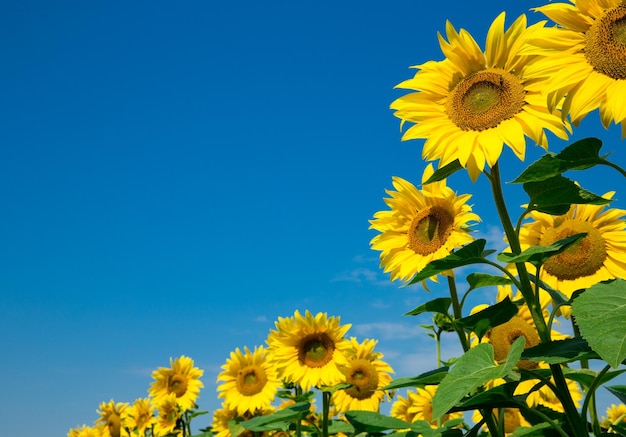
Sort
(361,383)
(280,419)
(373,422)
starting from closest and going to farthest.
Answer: (373,422) < (280,419) < (361,383)

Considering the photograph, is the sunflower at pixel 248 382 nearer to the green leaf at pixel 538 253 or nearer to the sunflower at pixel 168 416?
the sunflower at pixel 168 416

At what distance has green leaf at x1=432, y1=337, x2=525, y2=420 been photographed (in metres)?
2.47

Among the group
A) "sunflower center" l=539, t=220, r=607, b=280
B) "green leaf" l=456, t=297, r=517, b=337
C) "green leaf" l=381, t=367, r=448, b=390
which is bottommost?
"green leaf" l=381, t=367, r=448, b=390

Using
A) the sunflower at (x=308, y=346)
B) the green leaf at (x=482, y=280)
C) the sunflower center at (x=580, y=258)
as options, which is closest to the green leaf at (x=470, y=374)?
the green leaf at (x=482, y=280)

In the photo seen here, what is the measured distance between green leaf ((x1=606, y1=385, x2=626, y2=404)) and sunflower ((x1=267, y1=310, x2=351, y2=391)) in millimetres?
2846

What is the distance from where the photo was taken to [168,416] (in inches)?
347

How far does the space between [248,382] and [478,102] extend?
16.7 feet

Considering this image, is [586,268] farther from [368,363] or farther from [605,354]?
[368,363]

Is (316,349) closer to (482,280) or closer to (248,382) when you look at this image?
(248,382)

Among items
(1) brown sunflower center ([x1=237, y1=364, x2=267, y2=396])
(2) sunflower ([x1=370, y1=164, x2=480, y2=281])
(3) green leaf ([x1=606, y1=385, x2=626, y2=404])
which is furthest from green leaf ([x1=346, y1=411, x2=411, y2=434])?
(1) brown sunflower center ([x1=237, y1=364, x2=267, y2=396])

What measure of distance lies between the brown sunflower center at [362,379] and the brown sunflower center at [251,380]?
3.41ft

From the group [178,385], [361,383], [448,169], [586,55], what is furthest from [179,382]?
[586,55]

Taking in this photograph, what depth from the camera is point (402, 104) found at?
3668 mm

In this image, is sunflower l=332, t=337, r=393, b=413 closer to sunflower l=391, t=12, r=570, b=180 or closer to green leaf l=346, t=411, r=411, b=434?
green leaf l=346, t=411, r=411, b=434
